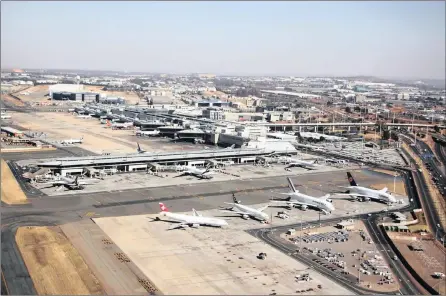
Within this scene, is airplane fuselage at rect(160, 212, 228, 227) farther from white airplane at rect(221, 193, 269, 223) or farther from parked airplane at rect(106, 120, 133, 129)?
parked airplane at rect(106, 120, 133, 129)

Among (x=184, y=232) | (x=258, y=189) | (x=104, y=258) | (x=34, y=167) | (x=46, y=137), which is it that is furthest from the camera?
(x=46, y=137)

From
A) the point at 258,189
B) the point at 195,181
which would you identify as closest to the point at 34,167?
the point at 195,181

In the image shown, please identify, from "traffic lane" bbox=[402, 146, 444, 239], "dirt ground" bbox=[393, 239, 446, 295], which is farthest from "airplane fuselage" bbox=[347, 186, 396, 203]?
"dirt ground" bbox=[393, 239, 446, 295]

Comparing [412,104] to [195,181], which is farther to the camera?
[412,104]

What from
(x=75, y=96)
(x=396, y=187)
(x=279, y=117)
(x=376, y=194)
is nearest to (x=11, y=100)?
(x=75, y=96)

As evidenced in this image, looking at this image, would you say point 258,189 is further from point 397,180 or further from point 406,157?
point 406,157

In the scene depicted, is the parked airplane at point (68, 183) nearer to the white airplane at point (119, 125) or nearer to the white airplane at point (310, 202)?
the white airplane at point (310, 202)

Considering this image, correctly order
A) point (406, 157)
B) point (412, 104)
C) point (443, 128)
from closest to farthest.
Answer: point (406, 157), point (443, 128), point (412, 104)

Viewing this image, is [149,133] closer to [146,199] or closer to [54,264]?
[146,199]
